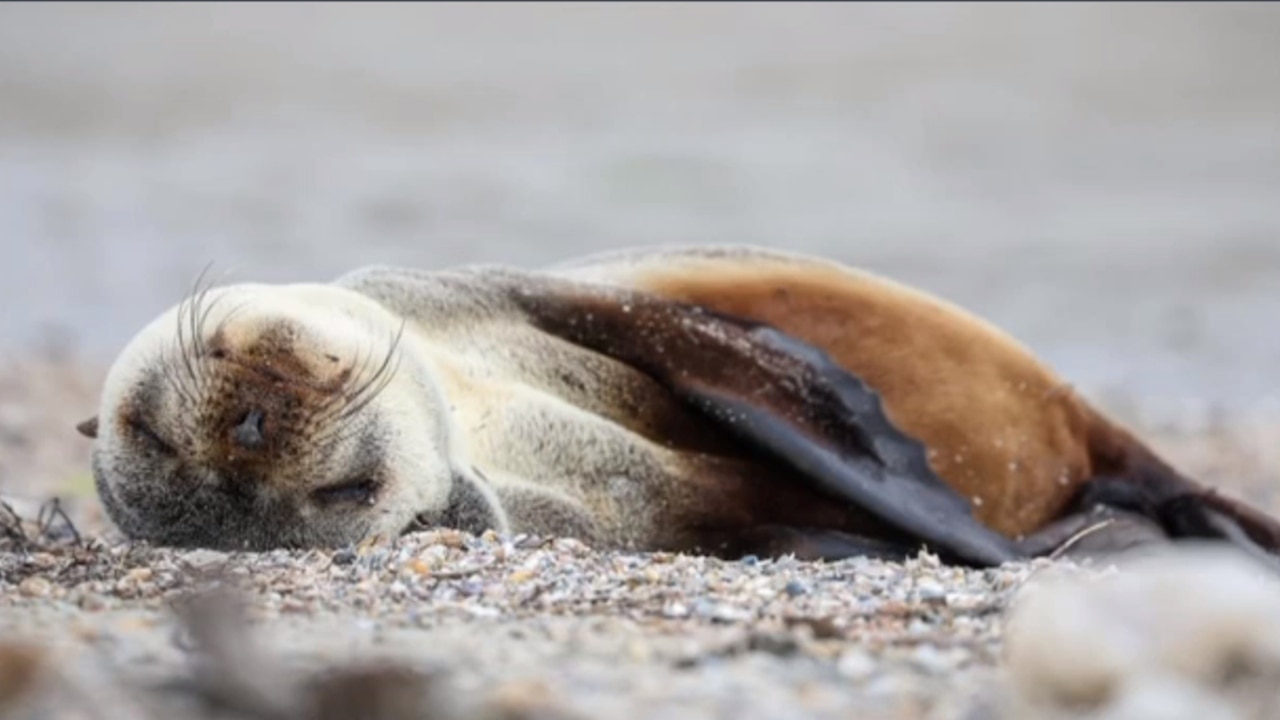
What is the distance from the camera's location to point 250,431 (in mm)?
4938

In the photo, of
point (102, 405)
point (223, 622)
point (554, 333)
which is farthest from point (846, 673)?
point (554, 333)

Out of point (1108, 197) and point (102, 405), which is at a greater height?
point (1108, 197)

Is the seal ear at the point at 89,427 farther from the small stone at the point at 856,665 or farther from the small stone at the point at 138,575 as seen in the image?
the small stone at the point at 856,665

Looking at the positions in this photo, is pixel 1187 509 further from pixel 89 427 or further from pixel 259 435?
pixel 89 427

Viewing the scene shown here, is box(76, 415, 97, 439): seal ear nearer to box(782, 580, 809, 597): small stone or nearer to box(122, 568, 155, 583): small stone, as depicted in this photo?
box(122, 568, 155, 583): small stone

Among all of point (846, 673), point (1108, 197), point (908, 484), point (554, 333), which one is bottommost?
point (846, 673)

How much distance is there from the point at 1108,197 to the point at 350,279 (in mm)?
15736

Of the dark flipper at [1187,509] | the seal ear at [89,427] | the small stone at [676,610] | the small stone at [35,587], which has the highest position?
the seal ear at [89,427]

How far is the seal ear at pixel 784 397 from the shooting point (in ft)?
19.5

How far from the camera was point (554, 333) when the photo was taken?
639 centimetres

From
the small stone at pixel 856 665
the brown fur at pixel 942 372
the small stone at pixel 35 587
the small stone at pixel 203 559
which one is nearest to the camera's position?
the small stone at pixel 856 665

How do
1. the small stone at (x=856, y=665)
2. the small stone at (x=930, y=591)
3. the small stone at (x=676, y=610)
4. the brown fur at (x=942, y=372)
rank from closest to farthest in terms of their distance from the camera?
the small stone at (x=856, y=665)
the small stone at (x=676, y=610)
the small stone at (x=930, y=591)
the brown fur at (x=942, y=372)

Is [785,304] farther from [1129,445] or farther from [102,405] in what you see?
[102,405]

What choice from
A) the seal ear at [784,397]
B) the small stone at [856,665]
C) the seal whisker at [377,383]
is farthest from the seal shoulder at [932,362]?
the small stone at [856,665]
